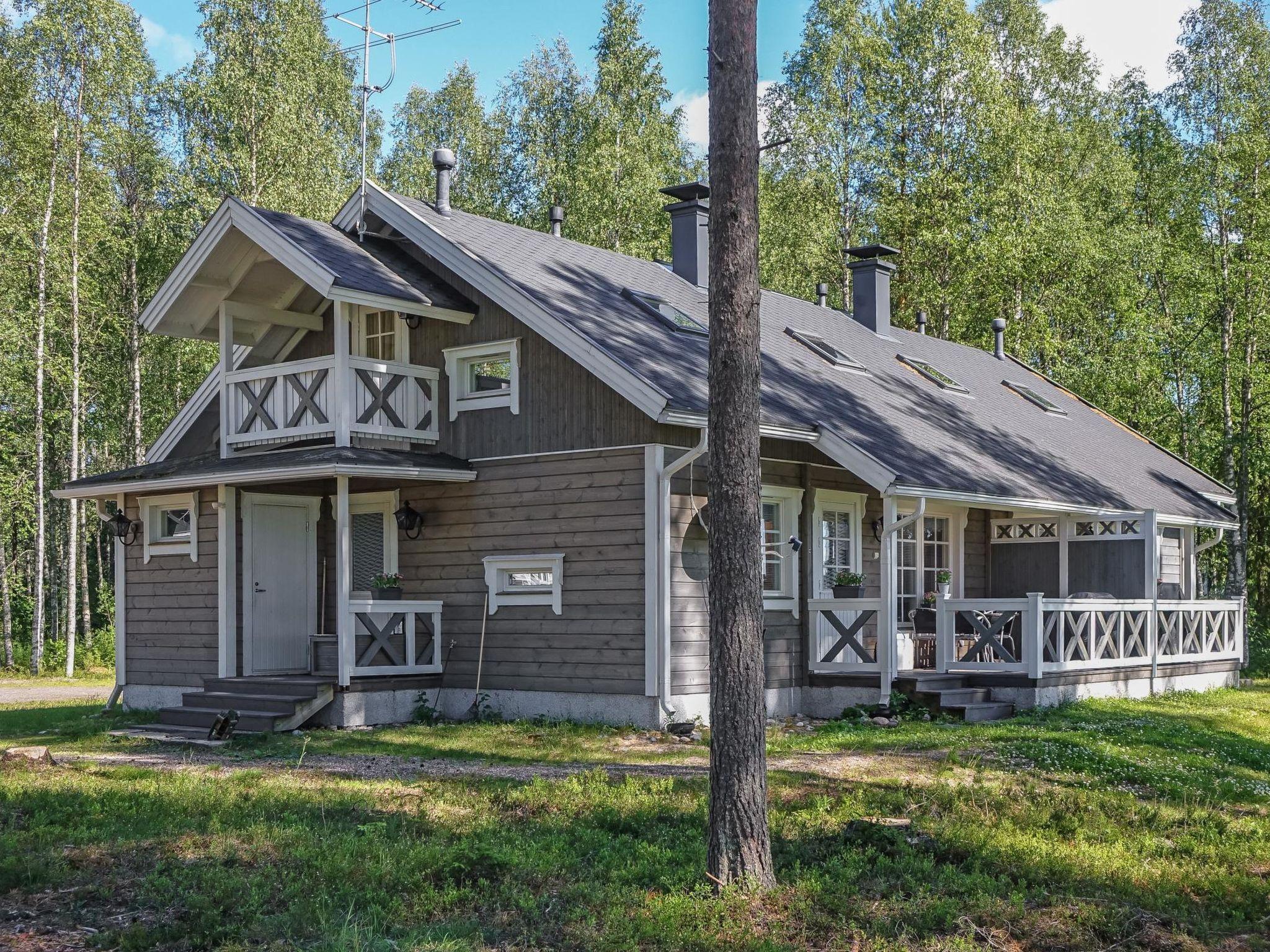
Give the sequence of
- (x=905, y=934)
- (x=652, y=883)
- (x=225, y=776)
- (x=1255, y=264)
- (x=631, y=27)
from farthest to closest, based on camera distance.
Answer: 1. (x=631, y=27)
2. (x=1255, y=264)
3. (x=225, y=776)
4. (x=652, y=883)
5. (x=905, y=934)

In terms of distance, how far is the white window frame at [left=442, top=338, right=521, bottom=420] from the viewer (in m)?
15.2

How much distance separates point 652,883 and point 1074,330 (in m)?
28.1

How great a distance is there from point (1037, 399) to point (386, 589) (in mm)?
13225

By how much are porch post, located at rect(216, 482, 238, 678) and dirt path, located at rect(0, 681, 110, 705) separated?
480cm

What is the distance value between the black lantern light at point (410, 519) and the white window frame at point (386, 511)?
242mm

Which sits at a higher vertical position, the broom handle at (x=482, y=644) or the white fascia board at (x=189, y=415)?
the white fascia board at (x=189, y=415)

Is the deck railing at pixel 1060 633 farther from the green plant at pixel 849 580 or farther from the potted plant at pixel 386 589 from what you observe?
the potted plant at pixel 386 589

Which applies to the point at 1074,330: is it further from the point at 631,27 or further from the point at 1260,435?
the point at 631,27

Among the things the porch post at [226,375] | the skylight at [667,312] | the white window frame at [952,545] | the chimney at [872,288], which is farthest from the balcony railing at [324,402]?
the chimney at [872,288]

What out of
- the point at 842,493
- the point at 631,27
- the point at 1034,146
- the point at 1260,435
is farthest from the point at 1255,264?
the point at 631,27

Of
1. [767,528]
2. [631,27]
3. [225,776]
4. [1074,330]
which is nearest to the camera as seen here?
[225,776]

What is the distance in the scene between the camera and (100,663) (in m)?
28.0

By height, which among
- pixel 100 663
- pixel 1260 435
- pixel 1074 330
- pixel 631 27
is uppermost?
pixel 631 27

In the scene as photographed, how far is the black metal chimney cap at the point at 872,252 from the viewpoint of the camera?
23.1 metres
